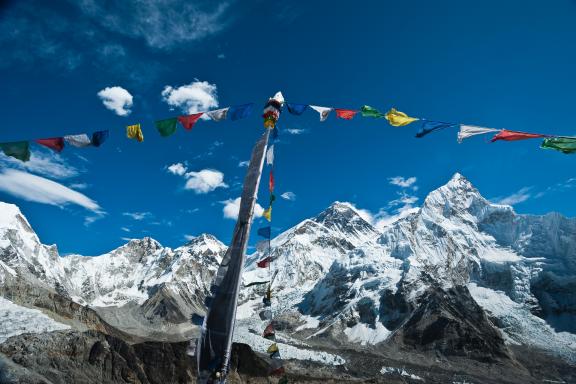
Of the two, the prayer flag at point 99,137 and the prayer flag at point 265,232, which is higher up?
the prayer flag at point 99,137

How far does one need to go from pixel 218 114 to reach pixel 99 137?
5.00 meters

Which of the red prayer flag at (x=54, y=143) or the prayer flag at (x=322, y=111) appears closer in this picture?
the prayer flag at (x=322, y=111)

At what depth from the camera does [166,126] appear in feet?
49.6

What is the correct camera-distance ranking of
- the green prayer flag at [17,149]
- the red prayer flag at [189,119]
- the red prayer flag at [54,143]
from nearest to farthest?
the green prayer flag at [17,149] < the red prayer flag at [189,119] < the red prayer flag at [54,143]

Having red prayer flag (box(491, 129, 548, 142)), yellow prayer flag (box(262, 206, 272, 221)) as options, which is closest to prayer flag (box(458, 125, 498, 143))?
red prayer flag (box(491, 129, 548, 142))

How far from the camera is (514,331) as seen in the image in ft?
654

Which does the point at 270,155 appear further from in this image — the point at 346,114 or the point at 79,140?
the point at 79,140

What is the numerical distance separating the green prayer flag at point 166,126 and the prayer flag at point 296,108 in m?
4.16

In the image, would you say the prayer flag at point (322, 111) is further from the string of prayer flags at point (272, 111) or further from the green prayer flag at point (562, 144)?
the green prayer flag at point (562, 144)

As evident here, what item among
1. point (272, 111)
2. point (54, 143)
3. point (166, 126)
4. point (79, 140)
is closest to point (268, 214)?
point (272, 111)

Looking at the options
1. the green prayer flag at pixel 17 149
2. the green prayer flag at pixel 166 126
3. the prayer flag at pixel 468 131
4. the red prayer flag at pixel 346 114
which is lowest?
the green prayer flag at pixel 17 149

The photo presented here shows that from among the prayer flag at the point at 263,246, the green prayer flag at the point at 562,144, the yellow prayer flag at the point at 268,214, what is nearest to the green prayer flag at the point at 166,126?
the yellow prayer flag at the point at 268,214

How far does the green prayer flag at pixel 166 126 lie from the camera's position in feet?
49.3

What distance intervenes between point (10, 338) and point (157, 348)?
19287mm
